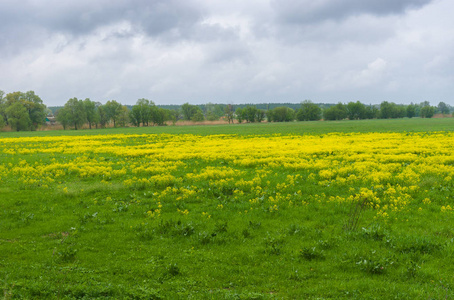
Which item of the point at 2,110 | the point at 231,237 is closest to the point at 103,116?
the point at 2,110

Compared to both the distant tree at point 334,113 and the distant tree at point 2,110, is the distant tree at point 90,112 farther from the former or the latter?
the distant tree at point 334,113

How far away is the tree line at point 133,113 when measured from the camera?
378 ft

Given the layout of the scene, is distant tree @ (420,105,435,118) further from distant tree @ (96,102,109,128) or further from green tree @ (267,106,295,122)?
distant tree @ (96,102,109,128)

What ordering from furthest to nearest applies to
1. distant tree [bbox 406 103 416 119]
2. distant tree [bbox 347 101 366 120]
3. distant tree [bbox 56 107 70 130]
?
distant tree [bbox 406 103 416 119] → distant tree [bbox 347 101 366 120] → distant tree [bbox 56 107 70 130]

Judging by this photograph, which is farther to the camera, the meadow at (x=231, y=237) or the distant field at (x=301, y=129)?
the distant field at (x=301, y=129)

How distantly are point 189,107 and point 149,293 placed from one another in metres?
185

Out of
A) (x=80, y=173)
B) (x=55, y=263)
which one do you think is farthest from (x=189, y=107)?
(x=55, y=263)

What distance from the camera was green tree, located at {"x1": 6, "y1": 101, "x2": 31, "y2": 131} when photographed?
4227 inches

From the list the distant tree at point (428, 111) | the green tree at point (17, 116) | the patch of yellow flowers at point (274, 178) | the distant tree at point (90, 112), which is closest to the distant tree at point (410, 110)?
the distant tree at point (428, 111)

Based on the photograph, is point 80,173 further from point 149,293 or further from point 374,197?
point 374,197

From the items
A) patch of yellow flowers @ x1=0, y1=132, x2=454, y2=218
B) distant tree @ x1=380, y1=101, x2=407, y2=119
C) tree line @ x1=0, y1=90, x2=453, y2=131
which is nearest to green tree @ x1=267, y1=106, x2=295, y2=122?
tree line @ x1=0, y1=90, x2=453, y2=131

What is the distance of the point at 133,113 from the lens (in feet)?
493

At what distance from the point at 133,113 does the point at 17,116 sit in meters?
50.7

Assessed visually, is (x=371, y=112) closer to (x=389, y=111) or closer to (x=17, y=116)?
(x=389, y=111)
